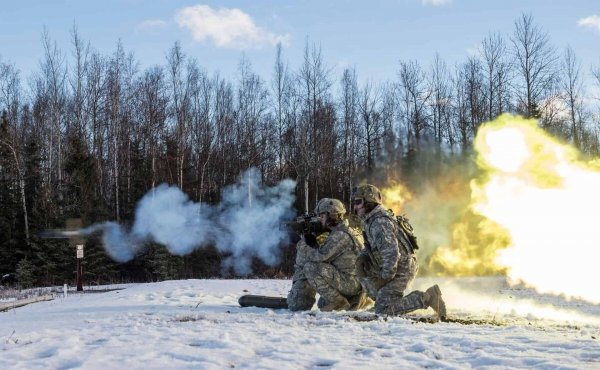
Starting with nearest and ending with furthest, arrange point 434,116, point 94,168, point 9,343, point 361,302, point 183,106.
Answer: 1. point 9,343
2. point 361,302
3. point 94,168
4. point 183,106
5. point 434,116

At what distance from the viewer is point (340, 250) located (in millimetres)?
10234

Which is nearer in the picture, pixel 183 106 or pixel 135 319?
pixel 135 319

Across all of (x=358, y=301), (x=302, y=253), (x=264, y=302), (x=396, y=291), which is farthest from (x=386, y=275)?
(x=264, y=302)

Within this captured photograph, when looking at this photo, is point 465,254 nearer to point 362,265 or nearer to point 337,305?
point 337,305

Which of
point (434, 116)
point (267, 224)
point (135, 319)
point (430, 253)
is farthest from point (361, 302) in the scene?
point (434, 116)

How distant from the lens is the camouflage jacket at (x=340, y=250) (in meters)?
10.1

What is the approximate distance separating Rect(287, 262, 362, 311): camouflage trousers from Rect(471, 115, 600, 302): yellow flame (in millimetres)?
3741

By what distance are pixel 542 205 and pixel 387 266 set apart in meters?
3.89

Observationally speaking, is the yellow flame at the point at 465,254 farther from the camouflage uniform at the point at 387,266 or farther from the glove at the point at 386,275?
the glove at the point at 386,275

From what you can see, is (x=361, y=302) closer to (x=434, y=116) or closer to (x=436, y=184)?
(x=436, y=184)

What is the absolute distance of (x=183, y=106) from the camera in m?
40.8

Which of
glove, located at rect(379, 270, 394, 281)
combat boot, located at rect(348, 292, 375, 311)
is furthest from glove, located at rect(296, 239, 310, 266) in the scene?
glove, located at rect(379, 270, 394, 281)

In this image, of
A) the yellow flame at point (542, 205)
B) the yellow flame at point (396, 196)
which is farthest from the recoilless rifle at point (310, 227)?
the yellow flame at point (396, 196)

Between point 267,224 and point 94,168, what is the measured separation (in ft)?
52.5
